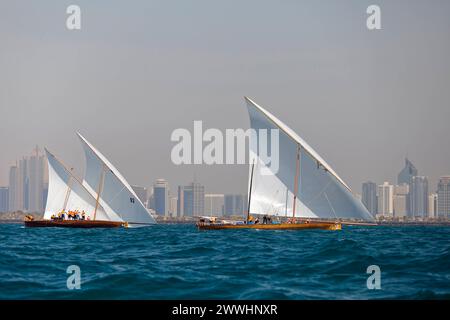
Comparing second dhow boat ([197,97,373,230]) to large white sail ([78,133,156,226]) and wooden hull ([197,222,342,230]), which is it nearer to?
wooden hull ([197,222,342,230])

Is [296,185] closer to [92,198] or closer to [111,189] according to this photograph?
[111,189]

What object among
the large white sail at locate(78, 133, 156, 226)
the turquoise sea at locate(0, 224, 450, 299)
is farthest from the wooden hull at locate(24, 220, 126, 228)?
the turquoise sea at locate(0, 224, 450, 299)

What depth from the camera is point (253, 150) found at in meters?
85.1

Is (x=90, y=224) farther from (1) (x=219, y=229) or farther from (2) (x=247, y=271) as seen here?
(2) (x=247, y=271)

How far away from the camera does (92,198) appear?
345 feet

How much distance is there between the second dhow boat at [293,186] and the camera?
273 feet

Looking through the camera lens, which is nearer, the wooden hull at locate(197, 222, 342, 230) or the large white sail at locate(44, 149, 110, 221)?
the wooden hull at locate(197, 222, 342, 230)

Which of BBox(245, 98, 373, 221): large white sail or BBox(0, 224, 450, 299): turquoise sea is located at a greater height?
BBox(245, 98, 373, 221): large white sail

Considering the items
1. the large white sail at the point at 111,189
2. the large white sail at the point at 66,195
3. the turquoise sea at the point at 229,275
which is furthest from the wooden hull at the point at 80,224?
the turquoise sea at the point at 229,275

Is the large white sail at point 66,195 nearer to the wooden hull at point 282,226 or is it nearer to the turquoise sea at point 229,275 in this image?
the wooden hull at point 282,226

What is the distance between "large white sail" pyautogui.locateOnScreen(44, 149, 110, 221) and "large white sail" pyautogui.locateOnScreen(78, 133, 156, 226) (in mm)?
1205

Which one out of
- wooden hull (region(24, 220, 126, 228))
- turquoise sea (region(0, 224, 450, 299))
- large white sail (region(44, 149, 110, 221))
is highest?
large white sail (region(44, 149, 110, 221))

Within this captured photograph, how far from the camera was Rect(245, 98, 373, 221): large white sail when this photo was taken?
273 feet
